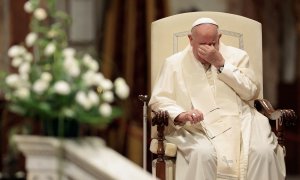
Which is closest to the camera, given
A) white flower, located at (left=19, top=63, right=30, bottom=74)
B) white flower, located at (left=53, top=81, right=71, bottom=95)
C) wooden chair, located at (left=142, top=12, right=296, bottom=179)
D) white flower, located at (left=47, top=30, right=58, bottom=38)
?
white flower, located at (left=53, top=81, right=71, bottom=95)

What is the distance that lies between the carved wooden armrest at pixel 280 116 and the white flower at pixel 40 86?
7.07ft

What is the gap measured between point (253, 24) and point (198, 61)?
2.20ft

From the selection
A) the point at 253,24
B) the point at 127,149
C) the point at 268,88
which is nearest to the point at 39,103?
the point at 253,24

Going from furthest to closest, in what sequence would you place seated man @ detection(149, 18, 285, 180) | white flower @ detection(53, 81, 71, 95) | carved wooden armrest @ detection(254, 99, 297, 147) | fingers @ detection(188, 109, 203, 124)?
1. carved wooden armrest @ detection(254, 99, 297, 147)
2. seated man @ detection(149, 18, 285, 180)
3. fingers @ detection(188, 109, 203, 124)
4. white flower @ detection(53, 81, 71, 95)

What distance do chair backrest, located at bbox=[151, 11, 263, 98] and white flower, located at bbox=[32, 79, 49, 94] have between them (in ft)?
7.65

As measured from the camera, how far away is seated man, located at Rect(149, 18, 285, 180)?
→ 4785 millimetres

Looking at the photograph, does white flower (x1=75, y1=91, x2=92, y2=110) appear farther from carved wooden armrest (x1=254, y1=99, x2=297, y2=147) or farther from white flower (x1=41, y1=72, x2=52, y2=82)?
carved wooden armrest (x1=254, y1=99, x2=297, y2=147)

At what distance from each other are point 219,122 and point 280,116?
40 cm

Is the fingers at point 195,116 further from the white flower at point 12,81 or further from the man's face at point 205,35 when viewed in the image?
the white flower at point 12,81

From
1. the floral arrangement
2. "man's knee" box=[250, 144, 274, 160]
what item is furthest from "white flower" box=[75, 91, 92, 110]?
"man's knee" box=[250, 144, 274, 160]

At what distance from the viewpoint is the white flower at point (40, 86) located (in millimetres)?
3184

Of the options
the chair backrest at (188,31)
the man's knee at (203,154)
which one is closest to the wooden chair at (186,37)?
the chair backrest at (188,31)

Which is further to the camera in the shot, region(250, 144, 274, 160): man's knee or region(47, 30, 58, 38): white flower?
region(250, 144, 274, 160): man's knee

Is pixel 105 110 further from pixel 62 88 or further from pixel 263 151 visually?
pixel 263 151
